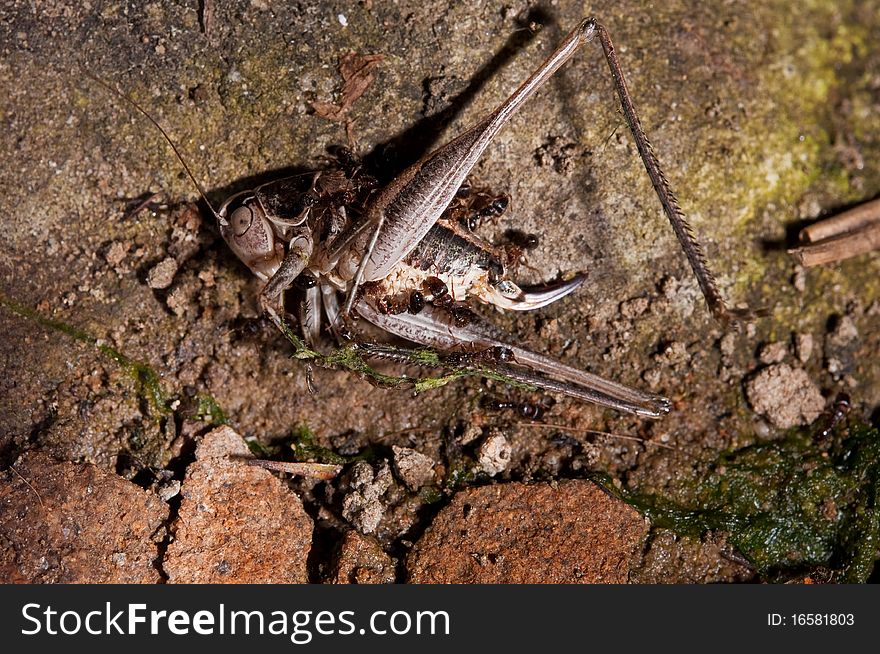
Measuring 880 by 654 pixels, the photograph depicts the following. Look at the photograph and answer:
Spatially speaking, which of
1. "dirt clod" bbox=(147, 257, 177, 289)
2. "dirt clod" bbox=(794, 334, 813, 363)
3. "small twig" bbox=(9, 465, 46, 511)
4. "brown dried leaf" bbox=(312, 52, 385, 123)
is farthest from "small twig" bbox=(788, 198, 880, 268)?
"small twig" bbox=(9, 465, 46, 511)

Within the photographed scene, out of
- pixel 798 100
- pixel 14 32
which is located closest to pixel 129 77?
pixel 14 32

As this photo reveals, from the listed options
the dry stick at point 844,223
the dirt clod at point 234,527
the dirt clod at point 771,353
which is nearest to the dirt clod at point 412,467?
the dirt clod at point 234,527

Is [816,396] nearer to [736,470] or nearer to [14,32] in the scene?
[736,470]

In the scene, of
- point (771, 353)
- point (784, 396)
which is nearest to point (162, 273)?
point (771, 353)

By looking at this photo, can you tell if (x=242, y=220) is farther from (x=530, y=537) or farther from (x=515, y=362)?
(x=530, y=537)

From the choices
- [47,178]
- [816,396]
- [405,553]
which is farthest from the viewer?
[816,396]

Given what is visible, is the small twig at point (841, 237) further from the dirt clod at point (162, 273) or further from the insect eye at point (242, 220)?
the dirt clod at point (162, 273)

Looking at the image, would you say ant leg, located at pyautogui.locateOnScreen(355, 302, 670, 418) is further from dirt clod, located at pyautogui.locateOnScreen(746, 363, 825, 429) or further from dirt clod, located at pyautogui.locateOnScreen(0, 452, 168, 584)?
dirt clod, located at pyautogui.locateOnScreen(0, 452, 168, 584)

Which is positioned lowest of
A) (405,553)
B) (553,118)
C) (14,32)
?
(405,553)
